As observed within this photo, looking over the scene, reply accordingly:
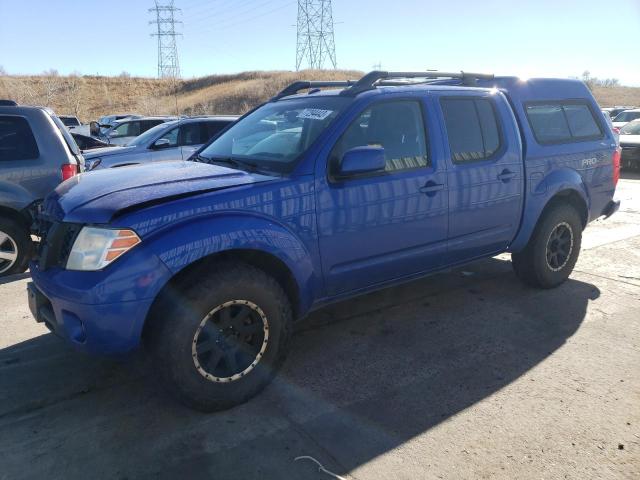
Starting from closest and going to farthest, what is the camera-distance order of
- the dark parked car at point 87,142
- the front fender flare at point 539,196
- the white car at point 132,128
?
the front fender flare at point 539,196 < the dark parked car at point 87,142 < the white car at point 132,128

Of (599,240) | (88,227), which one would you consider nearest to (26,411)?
(88,227)

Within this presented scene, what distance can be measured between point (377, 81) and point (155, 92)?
64.2 meters

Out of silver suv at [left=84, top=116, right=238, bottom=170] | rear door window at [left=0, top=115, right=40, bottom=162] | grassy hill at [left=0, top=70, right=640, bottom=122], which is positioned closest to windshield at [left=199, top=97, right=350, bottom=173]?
rear door window at [left=0, top=115, right=40, bottom=162]

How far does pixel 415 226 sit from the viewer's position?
381 centimetres

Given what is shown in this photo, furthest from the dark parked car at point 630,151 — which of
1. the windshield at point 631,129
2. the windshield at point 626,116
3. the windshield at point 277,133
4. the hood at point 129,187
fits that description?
the hood at point 129,187

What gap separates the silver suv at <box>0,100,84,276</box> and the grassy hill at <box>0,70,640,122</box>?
4268cm

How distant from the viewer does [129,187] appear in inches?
120

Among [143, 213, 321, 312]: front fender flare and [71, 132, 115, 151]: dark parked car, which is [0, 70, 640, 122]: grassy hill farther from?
[143, 213, 321, 312]: front fender flare

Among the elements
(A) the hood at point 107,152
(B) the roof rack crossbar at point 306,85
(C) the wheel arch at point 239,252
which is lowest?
(C) the wheel arch at point 239,252

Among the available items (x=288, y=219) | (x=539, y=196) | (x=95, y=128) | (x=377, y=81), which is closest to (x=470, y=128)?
(x=377, y=81)

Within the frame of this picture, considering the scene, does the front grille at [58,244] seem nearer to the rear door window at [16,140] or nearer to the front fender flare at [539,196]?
the rear door window at [16,140]

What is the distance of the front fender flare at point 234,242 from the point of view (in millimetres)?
2742

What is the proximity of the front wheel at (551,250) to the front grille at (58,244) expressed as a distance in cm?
386

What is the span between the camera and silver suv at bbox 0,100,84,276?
5582 millimetres
